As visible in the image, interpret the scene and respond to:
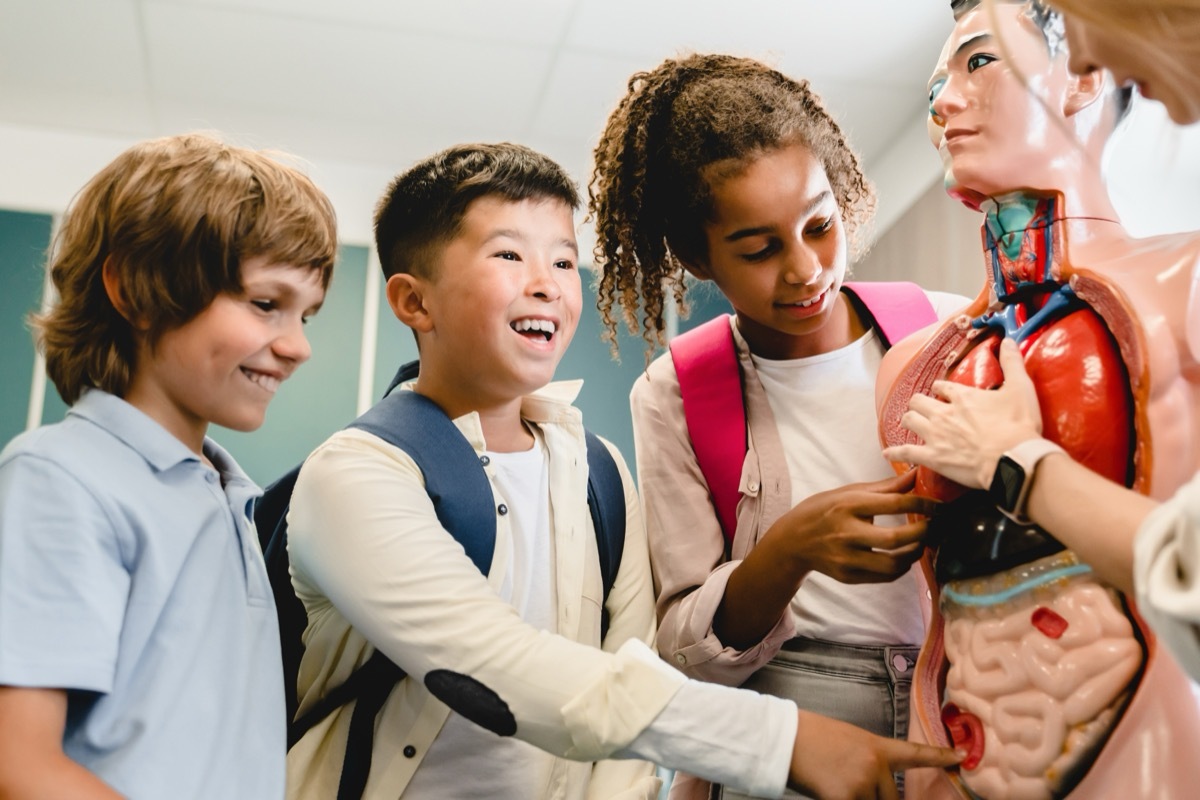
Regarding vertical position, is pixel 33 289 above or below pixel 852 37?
below

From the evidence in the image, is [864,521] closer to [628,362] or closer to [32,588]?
[32,588]

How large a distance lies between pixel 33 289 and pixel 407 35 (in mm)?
1739

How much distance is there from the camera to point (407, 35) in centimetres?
311

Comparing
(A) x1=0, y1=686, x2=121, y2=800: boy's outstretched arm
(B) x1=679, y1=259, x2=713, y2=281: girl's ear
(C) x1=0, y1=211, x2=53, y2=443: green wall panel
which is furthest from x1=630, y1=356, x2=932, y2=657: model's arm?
(C) x1=0, y1=211, x2=53, y2=443: green wall panel

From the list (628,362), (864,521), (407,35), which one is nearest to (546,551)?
(864,521)

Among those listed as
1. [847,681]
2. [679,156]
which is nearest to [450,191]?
[679,156]

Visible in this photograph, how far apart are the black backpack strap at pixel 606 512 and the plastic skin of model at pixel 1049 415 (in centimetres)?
38

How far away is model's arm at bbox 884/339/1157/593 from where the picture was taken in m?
0.73

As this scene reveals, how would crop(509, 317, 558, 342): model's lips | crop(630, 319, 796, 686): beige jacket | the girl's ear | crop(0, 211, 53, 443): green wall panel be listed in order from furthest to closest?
crop(0, 211, 53, 443): green wall panel, the girl's ear, crop(509, 317, 558, 342): model's lips, crop(630, 319, 796, 686): beige jacket

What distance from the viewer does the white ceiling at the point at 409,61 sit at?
9.89ft

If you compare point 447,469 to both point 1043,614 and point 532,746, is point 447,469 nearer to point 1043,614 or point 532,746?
point 532,746

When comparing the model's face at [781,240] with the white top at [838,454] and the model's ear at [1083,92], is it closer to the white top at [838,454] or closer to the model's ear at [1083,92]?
the white top at [838,454]

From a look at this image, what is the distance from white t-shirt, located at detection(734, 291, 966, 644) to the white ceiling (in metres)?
1.73

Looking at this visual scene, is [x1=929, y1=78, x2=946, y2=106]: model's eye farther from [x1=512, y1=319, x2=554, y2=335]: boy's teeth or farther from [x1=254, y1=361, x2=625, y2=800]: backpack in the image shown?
[x1=254, y1=361, x2=625, y2=800]: backpack
